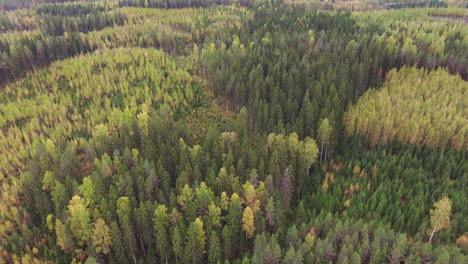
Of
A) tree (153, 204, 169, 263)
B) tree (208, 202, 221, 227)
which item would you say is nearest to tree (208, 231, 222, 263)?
tree (208, 202, 221, 227)

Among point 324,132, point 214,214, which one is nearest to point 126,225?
point 214,214

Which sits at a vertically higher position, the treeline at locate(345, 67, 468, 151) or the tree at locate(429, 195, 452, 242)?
the treeline at locate(345, 67, 468, 151)

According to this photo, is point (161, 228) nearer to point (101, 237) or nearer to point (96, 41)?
point (101, 237)

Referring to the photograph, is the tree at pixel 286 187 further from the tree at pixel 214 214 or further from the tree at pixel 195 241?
the tree at pixel 195 241

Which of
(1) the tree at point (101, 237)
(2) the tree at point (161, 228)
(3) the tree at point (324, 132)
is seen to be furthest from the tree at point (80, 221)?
(3) the tree at point (324, 132)

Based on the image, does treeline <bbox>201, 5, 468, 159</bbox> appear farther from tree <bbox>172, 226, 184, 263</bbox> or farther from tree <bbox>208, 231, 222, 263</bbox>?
tree <bbox>172, 226, 184, 263</bbox>

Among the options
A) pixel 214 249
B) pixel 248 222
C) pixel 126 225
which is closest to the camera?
pixel 214 249
